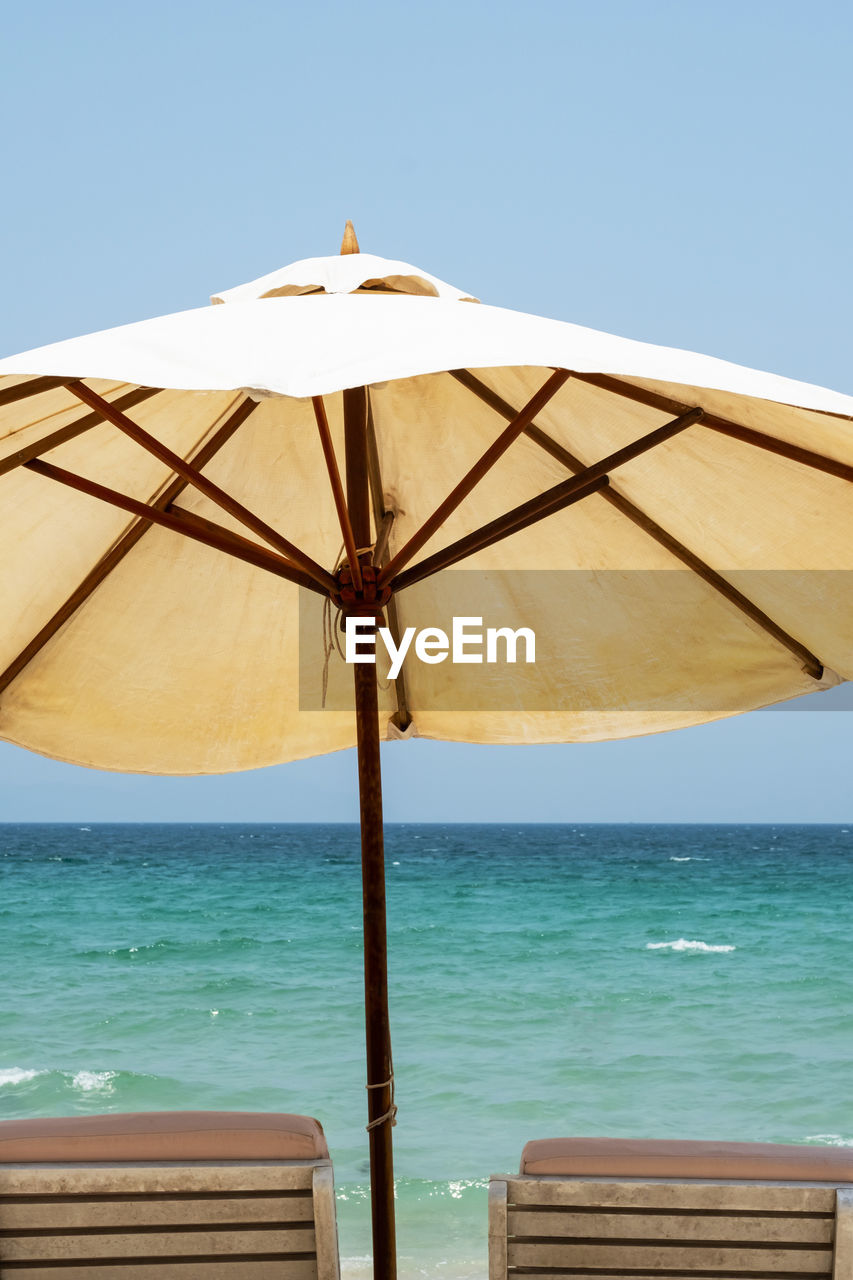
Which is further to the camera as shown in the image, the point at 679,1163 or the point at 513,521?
the point at 513,521

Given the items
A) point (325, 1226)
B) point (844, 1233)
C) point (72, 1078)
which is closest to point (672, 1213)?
point (844, 1233)

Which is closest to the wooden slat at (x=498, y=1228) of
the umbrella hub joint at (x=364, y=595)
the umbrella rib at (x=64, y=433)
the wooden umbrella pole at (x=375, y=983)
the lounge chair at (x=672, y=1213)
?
the lounge chair at (x=672, y=1213)

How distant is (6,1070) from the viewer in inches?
447

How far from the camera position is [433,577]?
10.5 feet

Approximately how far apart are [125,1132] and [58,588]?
1468 millimetres

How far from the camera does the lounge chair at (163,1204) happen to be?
1761 mm

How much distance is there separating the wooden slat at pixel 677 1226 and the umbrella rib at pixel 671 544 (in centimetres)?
144

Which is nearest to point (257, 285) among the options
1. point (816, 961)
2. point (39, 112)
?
point (816, 961)

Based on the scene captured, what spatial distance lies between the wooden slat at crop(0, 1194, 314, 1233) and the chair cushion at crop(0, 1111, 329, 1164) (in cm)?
6

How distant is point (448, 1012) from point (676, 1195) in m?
13.2

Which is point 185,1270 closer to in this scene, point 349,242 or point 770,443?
point 770,443

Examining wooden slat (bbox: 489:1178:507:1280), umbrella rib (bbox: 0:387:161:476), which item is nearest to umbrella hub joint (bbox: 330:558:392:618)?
umbrella rib (bbox: 0:387:161:476)

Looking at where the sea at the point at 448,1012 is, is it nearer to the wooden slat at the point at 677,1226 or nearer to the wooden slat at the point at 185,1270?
the wooden slat at the point at 185,1270

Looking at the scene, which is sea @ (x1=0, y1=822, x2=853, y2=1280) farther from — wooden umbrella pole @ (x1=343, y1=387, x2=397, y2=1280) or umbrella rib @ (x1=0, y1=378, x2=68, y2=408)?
umbrella rib @ (x1=0, y1=378, x2=68, y2=408)
